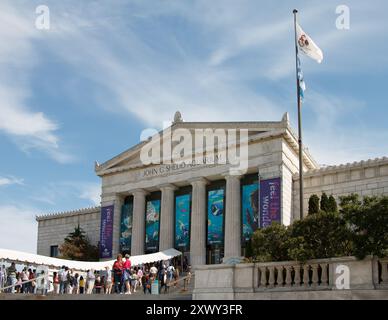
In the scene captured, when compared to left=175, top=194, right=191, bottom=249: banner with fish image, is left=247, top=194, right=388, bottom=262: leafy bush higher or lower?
lower

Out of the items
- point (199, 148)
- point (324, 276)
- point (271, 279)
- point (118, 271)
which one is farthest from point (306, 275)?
point (199, 148)

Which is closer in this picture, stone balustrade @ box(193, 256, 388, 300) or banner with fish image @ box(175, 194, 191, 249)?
stone balustrade @ box(193, 256, 388, 300)

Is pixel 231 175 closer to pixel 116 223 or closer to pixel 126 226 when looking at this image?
pixel 126 226

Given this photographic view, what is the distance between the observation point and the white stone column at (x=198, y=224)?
142 feet

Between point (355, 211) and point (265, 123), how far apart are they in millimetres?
23041

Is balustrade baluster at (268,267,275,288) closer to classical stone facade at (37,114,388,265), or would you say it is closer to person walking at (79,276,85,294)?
person walking at (79,276,85,294)

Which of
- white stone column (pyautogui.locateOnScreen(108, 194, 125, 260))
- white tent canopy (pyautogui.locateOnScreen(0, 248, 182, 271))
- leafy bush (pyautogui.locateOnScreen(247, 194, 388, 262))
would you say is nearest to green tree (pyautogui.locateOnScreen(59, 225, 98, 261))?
white stone column (pyautogui.locateOnScreen(108, 194, 125, 260))

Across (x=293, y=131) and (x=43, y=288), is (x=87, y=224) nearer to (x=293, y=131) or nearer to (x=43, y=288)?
(x=293, y=131)

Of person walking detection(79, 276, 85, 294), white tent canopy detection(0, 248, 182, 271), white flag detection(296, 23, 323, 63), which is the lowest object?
person walking detection(79, 276, 85, 294)

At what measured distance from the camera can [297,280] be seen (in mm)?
18109

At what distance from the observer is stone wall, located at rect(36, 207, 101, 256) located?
2137 inches

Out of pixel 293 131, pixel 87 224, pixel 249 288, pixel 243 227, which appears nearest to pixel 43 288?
pixel 249 288

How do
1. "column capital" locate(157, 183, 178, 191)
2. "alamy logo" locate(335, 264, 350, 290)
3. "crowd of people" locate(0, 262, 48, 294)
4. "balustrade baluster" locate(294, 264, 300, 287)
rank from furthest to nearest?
"column capital" locate(157, 183, 178, 191) → "crowd of people" locate(0, 262, 48, 294) → "balustrade baluster" locate(294, 264, 300, 287) → "alamy logo" locate(335, 264, 350, 290)
